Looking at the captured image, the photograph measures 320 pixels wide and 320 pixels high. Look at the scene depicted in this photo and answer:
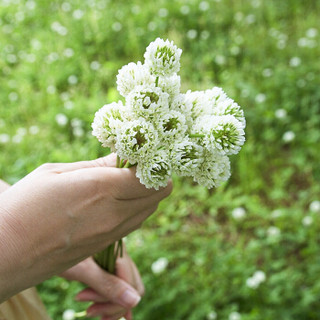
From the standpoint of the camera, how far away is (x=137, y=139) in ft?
2.85

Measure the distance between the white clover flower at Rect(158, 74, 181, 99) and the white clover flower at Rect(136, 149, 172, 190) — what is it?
5.3 inches

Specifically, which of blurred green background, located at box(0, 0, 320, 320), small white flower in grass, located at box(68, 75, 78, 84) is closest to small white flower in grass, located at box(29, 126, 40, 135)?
blurred green background, located at box(0, 0, 320, 320)

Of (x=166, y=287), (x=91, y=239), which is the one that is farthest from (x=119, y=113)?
(x=166, y=287)

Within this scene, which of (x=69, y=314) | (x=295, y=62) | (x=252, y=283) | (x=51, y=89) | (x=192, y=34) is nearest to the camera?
(x=69, y=314)

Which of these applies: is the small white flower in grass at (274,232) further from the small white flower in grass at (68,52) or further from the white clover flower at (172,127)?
the small white flower in grass at (68,52)

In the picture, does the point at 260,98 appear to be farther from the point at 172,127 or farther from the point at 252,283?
the point at 172,127

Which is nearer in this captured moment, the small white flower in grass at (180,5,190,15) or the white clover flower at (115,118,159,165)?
the white clover flower at (115,118,159,165)

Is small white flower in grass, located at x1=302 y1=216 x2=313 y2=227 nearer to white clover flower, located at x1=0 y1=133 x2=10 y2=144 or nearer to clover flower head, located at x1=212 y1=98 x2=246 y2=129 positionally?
clover flower head, located at x1=212 y1=98 x2=246 y2=129

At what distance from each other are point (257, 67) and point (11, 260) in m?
2.78

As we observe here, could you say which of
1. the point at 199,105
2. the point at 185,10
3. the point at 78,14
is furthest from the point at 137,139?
the point at 78,14

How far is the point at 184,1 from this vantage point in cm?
406

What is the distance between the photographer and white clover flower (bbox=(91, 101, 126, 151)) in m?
0.88

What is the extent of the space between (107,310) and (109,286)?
0.14 meters

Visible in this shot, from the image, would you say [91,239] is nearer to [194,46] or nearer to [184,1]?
[194,46]
